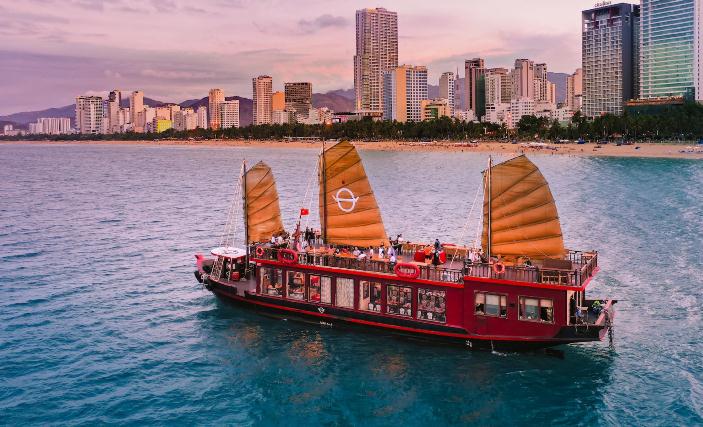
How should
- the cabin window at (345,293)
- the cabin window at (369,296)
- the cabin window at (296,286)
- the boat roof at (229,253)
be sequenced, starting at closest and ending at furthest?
the cabin window at (369,296) < the cabin window at (345,293) < the cabin window at (296,286) < the boat roof at (229,253)

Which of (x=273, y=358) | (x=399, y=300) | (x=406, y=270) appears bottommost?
(x=273, y=358)

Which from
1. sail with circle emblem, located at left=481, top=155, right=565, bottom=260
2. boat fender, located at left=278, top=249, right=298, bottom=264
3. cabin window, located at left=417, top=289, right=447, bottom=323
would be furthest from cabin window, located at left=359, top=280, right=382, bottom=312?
sail with circle emblem, located at left=481, top=155, right=565, bottom=260

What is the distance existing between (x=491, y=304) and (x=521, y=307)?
1101mm

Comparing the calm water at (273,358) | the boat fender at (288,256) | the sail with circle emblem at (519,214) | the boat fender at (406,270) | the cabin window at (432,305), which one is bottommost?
the calm water at (273,358)

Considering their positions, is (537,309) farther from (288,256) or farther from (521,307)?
(288,256)

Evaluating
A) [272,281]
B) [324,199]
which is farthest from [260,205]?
[272,281]

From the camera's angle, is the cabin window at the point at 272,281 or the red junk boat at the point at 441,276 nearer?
the red junk boat at the point at 441,276

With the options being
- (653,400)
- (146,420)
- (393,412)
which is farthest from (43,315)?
(653,400)

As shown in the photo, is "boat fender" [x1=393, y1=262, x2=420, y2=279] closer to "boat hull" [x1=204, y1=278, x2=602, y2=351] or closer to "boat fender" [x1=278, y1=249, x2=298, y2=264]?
"boat hull" [x1=204, y1=278, x2=602, y2=351]

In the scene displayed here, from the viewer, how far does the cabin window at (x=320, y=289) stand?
1125 inches

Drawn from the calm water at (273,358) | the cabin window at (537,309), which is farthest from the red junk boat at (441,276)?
the calm water at (273,358)

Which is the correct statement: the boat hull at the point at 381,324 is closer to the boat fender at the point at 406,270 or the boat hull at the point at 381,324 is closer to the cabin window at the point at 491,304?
the cabin window at the point at 491,304

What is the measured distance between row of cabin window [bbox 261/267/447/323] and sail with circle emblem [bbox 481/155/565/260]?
10.2 ft

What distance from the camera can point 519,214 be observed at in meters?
26.8
